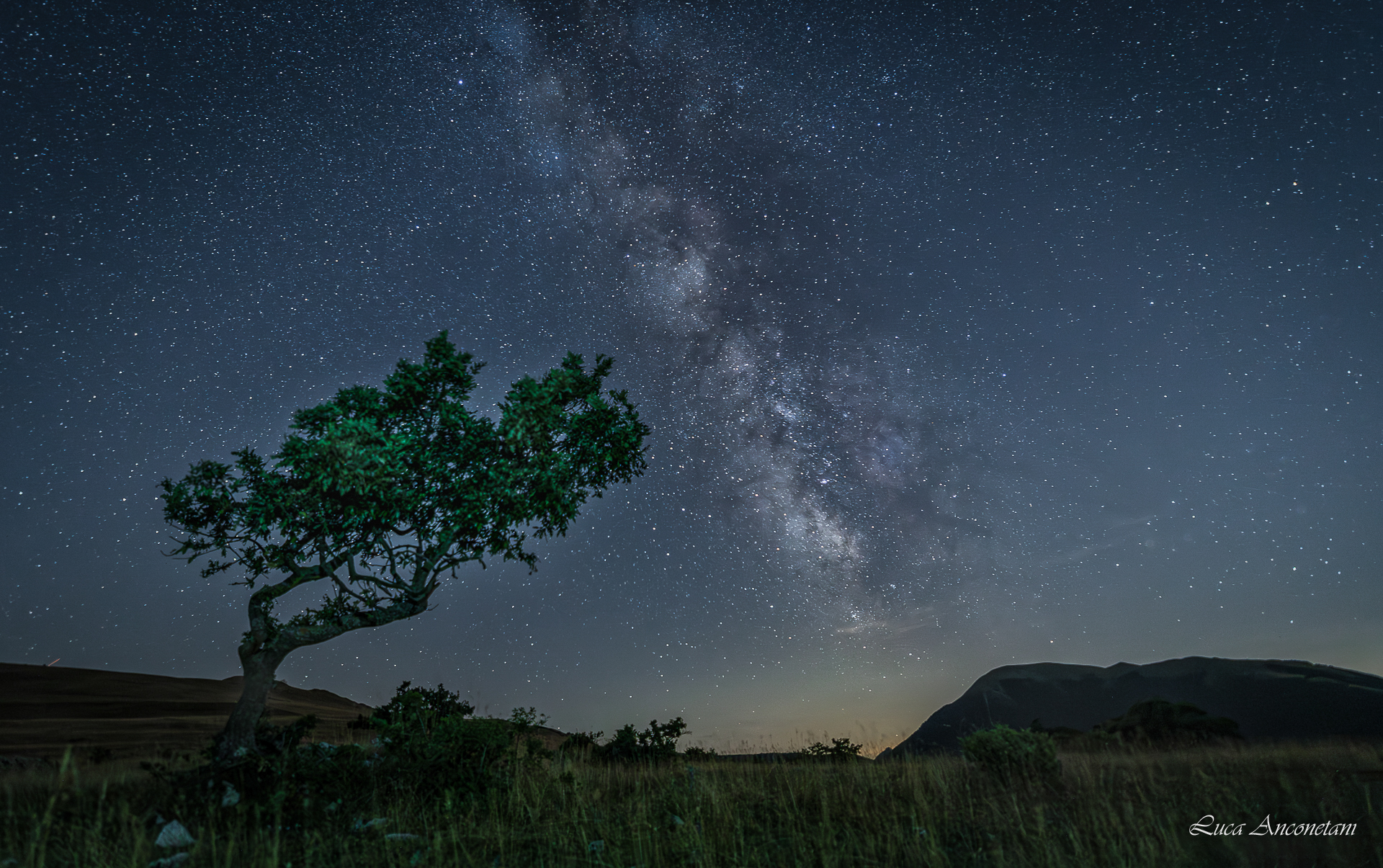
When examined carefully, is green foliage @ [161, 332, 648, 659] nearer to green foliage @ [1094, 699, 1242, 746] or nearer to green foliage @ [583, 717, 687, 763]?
green foliage @ [583, 717, 687, 763]

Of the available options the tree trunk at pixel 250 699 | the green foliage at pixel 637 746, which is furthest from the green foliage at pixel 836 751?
the tree trunk at pixel 250 699

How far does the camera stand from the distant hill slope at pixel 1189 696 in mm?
25922

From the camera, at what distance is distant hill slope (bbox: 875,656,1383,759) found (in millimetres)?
25922

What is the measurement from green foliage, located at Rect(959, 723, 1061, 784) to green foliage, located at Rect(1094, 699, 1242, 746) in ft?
24.5

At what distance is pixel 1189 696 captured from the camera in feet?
105

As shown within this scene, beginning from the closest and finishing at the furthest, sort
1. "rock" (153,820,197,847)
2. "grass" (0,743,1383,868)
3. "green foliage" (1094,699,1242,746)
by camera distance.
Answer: "grass" (0,743,1383,868), "rock" (153,820,197,847), "green foliage" (1094,699,1242,746)

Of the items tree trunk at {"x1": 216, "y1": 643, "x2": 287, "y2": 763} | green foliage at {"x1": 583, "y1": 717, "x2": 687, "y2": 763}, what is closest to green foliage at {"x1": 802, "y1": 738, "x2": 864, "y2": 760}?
green foliage at {"x1": 583, "y1": 717, "x2": 687, "y2": 763}

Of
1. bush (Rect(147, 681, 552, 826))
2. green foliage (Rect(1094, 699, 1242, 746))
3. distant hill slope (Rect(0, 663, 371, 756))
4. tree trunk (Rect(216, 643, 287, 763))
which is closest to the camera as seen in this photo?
bush (Rect(147, 681, 552, 826))

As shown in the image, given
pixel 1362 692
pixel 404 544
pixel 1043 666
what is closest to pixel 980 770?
pixel 404 544

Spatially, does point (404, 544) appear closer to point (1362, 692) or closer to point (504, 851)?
point (504, 851)

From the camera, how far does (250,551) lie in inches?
500

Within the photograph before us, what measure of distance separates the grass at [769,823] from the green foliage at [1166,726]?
27.8ft

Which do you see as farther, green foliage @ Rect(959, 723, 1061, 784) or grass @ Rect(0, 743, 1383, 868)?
green foliage @ Rect(959, 723, 1061, 784)
